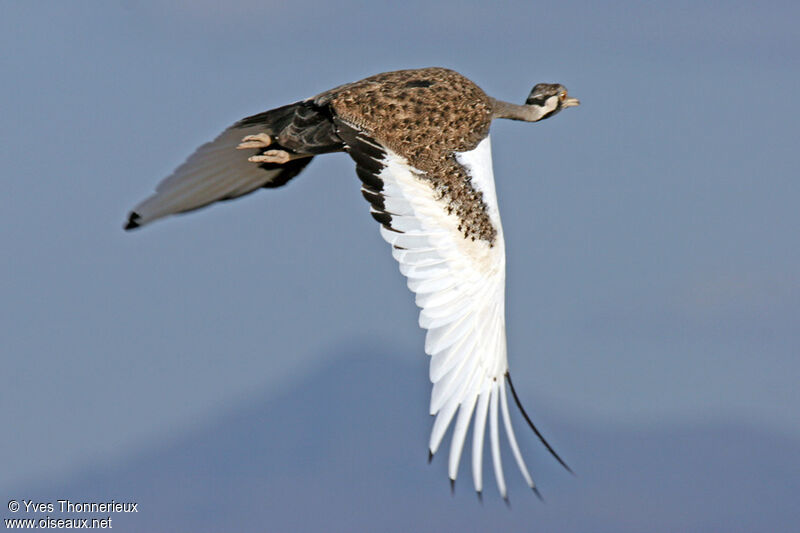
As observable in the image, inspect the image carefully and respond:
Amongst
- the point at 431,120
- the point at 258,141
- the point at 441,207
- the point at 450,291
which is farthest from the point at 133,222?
the point at 450,291

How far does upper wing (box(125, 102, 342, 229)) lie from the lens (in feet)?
57.2

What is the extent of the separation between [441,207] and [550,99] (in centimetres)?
543

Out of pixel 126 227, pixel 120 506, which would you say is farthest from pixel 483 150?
pixel 120 506

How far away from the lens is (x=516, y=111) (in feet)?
61.8

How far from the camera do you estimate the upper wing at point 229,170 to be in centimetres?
1744

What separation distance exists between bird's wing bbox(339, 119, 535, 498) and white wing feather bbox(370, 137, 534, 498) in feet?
0.04

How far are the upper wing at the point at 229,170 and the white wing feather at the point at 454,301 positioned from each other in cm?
278

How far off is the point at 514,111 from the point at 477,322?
5088 millimetres

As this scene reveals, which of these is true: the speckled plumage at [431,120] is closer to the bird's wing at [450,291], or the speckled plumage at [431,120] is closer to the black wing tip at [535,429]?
the bird's wing at [450,291]

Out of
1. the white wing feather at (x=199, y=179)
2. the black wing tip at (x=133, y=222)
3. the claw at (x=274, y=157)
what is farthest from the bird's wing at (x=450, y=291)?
the black wing tip at (x=133, y=222)

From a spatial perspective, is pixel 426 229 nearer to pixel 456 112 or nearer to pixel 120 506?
pixel 456 112

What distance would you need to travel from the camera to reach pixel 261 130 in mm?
17781

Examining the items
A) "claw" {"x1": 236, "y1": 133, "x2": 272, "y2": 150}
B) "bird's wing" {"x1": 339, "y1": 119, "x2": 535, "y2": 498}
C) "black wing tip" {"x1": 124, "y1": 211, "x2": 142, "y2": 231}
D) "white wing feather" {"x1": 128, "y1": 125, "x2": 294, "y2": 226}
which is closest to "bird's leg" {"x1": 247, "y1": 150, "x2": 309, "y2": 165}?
"claw" {"x1": 236, "y1": 133, "x2": 272, "y2": 150}

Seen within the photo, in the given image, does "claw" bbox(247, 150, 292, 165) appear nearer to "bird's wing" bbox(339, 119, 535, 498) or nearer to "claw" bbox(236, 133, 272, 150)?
"claw" bbox(236, 133, 272, 150)
